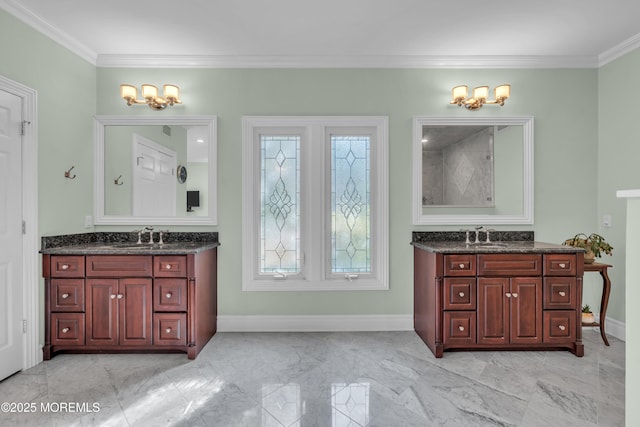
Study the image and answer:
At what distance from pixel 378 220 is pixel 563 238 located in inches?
71.5

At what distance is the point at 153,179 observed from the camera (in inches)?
126

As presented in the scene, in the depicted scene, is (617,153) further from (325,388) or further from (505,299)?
→ (325,388)

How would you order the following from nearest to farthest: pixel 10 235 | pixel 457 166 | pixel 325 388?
pixel 325 388, pixel 10 235, pixel 457 166

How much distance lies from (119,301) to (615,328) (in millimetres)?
4288

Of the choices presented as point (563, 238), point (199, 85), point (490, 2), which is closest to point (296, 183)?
point (199, 85)

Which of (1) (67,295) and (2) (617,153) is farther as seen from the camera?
(2) (617,153)

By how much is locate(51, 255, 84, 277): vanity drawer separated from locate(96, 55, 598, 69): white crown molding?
1846 millimetres

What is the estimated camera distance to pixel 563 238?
329cm

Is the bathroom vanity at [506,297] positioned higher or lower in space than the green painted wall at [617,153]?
lower

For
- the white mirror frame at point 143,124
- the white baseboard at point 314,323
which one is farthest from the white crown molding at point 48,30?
the white baseboard at point 314,323

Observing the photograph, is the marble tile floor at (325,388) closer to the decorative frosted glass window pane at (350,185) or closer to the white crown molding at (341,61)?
the decorative frosted glass window pane at (350,185)

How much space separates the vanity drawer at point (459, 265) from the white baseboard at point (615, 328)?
5.20 feet

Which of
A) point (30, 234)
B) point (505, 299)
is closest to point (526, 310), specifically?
point (505, 299)

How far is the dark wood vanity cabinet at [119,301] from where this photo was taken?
2.62 m
